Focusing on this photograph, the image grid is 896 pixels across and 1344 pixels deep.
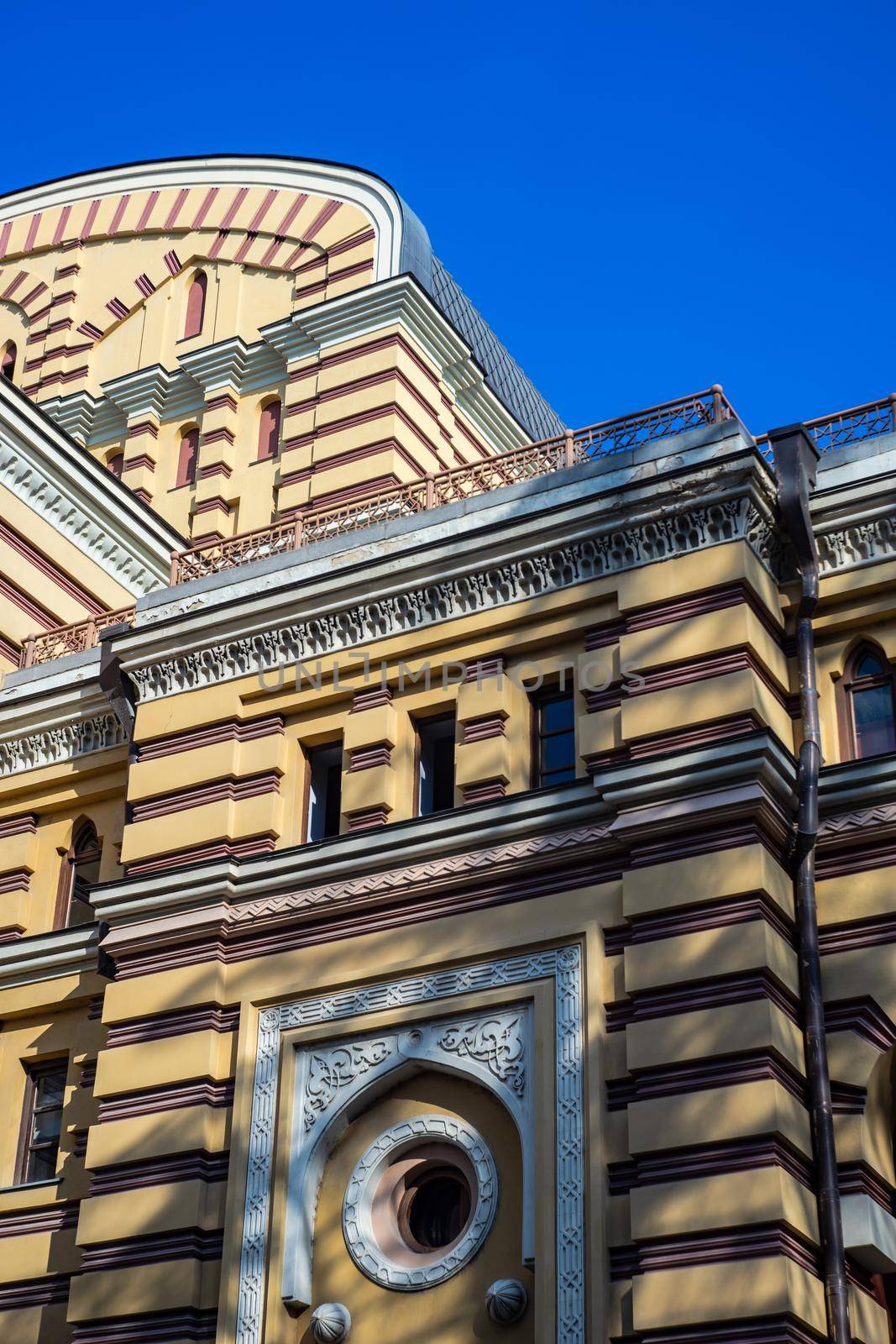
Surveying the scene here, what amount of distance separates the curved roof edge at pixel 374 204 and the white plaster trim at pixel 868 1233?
1652 centimetres

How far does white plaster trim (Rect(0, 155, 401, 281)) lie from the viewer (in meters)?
29.3

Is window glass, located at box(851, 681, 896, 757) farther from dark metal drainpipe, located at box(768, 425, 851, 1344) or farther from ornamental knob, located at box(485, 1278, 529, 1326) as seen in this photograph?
ornamental knob, located at box(485, 1278, 529, 1326)

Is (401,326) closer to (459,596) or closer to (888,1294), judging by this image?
(459,596)

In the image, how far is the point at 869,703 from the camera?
57.3 ft

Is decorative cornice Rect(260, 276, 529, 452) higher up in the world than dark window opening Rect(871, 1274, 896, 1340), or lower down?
higher up

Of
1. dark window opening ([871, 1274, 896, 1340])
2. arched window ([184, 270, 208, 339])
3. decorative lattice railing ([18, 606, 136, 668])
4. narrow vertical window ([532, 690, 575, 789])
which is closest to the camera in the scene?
dark window opening ([871, 1274, 896, 1340])

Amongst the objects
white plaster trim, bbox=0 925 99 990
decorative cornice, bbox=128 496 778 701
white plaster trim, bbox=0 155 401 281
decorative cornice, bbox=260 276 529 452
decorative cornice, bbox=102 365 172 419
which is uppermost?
white plaster trim, bbox=0 155 401 281

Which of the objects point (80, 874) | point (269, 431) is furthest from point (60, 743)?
point (269, 431)

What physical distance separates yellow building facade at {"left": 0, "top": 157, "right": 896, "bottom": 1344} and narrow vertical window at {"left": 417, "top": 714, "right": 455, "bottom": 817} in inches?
1.6

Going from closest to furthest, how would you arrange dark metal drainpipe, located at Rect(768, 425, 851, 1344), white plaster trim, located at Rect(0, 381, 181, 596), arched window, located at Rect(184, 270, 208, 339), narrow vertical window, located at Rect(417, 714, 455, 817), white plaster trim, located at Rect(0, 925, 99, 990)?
dark metal drainpipe, located at Rect(768, 425, 851, 1344) → narrow vertical window, located at Rect(417, 714, 455, 817) → white plaster trim, located at Rect(0, 925, 99, 990) → white plaster trim, located at Rect(0, 381, 181, 596) → arched window, located at Rect(184, 270, 208, 339)

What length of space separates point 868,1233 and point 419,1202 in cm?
384

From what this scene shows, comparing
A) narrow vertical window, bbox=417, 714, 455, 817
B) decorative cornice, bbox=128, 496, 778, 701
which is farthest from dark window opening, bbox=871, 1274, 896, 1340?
decorative cornice, bbox=128, 496, 778, 701

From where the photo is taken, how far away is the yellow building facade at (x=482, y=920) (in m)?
15.3

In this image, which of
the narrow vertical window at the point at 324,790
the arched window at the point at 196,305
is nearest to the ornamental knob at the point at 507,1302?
the narrow vertical window at the point at 324,790
